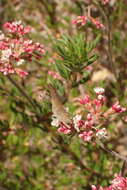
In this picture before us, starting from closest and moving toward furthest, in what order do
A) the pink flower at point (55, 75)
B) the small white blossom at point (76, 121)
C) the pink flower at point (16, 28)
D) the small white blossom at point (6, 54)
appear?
1. the small white blossom at point (76, 121)
2. the small white blossom at point (6, 54)
3. the pink flower at point (16, 28)
4. the pink flower at point (55, 75)

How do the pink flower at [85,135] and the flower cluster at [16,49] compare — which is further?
the flower cluster at [16,49]

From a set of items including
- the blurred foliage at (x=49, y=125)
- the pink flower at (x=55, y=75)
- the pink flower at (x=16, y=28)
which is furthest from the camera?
the blurred foliage at (x=49, y=125)

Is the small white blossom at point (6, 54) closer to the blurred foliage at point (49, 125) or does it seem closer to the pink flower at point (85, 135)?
the blurred foliage at point (49, 125)

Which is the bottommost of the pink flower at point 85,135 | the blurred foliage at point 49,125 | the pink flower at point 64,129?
A: the pink flower at point 85,135

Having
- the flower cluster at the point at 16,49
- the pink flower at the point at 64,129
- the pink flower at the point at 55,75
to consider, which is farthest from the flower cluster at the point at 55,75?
the pink flower at the point at 64,129

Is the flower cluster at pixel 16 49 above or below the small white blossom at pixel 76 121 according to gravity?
above

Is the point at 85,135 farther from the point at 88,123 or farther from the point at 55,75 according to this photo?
the point at 55,75

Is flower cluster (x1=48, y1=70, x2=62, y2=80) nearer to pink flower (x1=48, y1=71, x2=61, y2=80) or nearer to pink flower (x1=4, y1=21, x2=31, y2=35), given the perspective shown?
pink flower (x1=48, y1=71, x2=61, y2=80)

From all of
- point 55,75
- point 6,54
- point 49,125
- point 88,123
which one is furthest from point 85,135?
point 49,125

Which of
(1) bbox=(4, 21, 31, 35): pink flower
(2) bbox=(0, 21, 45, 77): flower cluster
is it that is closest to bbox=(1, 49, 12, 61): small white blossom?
(2) bbox=(0, 21, 45, 77): flower cluster

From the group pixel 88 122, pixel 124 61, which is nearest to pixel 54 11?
pixel 124 61
